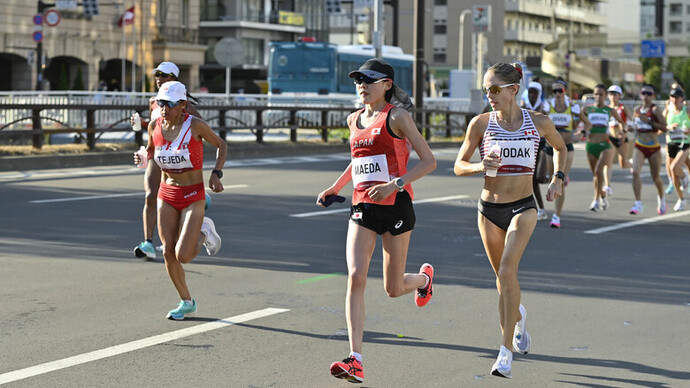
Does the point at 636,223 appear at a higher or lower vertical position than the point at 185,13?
lower

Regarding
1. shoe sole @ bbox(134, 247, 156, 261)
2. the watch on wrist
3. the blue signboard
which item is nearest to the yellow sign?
the blue signboard

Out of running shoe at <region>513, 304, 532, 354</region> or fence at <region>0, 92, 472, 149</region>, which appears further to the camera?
fence at <region>0, 92, 472, 149</region>

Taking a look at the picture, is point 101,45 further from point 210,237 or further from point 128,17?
point 210,237

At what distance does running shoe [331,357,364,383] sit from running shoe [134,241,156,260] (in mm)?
4949

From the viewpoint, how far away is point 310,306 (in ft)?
27.7

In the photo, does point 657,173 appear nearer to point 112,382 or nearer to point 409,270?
point 409,270

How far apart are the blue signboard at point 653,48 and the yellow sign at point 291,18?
126 ft

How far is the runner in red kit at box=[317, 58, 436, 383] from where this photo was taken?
6.26 m

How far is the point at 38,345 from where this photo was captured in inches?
273

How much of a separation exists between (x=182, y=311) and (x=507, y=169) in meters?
2.63

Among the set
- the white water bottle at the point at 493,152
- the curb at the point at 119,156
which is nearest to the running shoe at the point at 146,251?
the white water bottle at the point at 493,152

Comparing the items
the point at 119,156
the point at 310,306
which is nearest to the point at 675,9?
the point at 119,156

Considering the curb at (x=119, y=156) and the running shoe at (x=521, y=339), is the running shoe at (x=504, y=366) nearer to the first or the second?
the running shoe at (x=521, y=339)

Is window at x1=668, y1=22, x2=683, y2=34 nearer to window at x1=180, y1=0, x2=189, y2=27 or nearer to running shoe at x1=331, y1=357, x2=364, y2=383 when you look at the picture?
window at x1=180, y1=0, x2=189, y2=27
